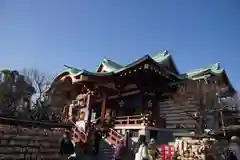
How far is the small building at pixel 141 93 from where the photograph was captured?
17453mm

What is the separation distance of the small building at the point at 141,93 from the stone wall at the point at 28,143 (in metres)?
7.42

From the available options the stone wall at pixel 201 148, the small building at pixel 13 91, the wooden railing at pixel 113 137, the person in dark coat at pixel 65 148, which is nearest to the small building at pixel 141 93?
the wooden railing at pixel 113 137

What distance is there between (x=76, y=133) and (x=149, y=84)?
7.19 meters

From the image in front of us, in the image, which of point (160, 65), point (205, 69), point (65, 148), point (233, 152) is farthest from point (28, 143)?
point (205, 69)

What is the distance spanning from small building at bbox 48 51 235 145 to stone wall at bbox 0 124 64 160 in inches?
292

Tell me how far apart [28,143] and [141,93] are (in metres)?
11.5

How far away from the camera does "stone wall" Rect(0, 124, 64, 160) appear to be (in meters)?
8.50

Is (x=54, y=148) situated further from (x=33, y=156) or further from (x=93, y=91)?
(x=93, y=91)

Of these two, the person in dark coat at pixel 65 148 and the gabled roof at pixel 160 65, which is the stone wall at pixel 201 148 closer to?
the person in dark coat at pixel 65 148

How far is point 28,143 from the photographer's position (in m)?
9.07

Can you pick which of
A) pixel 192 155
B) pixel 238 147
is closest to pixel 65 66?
pixel 192 155

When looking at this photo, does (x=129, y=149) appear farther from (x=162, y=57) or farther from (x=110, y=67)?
(x=162, y=57)

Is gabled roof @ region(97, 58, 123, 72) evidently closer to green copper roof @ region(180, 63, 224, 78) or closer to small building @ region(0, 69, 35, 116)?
green copper roof @ region(180, 63, 224, 78)

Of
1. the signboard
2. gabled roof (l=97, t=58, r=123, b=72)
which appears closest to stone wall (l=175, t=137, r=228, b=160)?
the signboard
